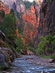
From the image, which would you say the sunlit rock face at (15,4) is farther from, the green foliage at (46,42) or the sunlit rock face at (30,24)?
the green foliage at (46,42)

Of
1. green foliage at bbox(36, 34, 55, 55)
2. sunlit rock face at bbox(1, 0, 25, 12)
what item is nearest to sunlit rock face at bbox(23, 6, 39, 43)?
sunlit rock face at bbox(1, 0, 25, 12)

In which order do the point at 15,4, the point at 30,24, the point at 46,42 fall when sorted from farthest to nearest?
the point at 15,4 → the point at 30,24 → the point at 46,42

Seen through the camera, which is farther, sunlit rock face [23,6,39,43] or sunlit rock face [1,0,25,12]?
sunlit rock face [1,0,25,12]

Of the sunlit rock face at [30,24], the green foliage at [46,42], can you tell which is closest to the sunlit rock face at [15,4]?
the sunlit rock face at [30,24]

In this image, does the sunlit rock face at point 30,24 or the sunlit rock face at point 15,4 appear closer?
the sunlit rock face at point 30,24

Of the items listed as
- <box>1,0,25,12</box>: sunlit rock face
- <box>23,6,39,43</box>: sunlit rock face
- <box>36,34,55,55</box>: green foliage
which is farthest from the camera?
<box>1,0,25,12</box>: sunlit rock face

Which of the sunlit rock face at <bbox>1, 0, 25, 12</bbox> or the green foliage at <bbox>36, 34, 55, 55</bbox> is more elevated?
the sunlit rock face at <bbox>1, 0, 25, 12</bbox>

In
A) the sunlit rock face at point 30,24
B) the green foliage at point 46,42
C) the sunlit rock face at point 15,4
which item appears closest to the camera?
the green foliage at point 46,42

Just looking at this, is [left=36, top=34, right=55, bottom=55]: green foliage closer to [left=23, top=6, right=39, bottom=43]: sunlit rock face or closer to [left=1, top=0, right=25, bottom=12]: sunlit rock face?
[left=23, top=6, right=39, bottom=43]: sunlit rock face

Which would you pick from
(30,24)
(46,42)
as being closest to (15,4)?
(30,24)

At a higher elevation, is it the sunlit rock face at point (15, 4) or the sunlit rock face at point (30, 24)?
the sunlit rock face at point (15, 4)

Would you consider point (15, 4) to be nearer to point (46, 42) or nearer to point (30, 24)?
point (30, 24)

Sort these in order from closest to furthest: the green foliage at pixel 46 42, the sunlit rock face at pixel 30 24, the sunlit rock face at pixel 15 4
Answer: the green foliage at pixel 46 42 → the sunlit rock face at pixel 30 24 → the sunlit rock face at pixel 15 4

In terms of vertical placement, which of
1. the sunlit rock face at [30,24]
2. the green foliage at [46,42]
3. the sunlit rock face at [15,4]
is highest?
the sunlit rock face at [15,4]
